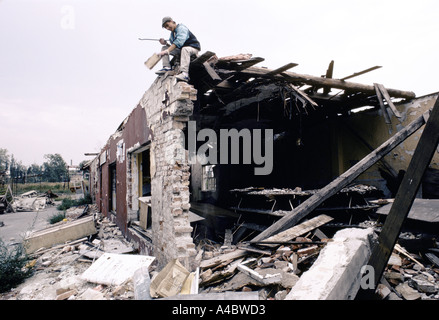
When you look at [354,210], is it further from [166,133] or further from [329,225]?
[166,133]

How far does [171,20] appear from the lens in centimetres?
421

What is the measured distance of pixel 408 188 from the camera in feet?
6.97

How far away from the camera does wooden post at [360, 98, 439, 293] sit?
6.54 ft

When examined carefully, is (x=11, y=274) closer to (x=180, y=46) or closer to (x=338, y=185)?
(x=180, y=46)

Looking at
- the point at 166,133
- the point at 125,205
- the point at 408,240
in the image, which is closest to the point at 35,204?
the point at 125,205

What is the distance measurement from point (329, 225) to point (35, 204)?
19.3 meters

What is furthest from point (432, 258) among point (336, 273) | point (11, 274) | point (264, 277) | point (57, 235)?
point (57, 235)

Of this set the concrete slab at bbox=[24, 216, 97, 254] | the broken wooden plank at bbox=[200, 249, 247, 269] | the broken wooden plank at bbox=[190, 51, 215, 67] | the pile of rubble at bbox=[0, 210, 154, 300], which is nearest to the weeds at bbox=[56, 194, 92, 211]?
the pile of rubble at bbox=[0, 210, 154, 300]

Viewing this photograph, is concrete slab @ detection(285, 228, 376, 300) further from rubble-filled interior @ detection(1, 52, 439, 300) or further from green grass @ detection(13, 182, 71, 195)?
green grass @ detection(13, 182, 71, 195)

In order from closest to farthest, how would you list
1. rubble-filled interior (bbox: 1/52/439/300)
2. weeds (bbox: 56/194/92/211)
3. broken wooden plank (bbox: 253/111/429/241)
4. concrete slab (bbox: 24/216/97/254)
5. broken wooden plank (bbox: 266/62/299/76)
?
rubble-filled interior (bbox: 1/52/439/300)
broken wooden plank (bbox: 253/111/429/241)
broken wooden plank (bbox: 266/62/299/76)
concrete slab (bbox: 24/216/97/254)
weeds (bbox: 56/194/92/211)

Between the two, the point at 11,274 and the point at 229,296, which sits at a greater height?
the point at 229,296
